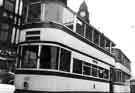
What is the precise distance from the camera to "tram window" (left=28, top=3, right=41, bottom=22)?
411 inches

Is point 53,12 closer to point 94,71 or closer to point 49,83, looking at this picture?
point 49,83

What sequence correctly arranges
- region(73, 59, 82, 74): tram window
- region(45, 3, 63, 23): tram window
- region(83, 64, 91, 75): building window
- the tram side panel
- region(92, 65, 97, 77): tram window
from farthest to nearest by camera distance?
region(92, 65, 97, 77): tram window
region(83, 64, 91, 75): building window
region(73, 59, 82, 74): tram window
region(45, 3, 63, 23): tram window
the tram side panel

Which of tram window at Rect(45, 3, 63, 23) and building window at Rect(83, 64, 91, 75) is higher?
tram window at Rect(45, 3, 63, 23)

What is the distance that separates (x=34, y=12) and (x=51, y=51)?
2.68 m

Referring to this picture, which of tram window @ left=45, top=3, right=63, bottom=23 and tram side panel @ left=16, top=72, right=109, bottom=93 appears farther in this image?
tram window @ left=45, top=3, right=63, bottom=23

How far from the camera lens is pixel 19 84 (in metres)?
9.78

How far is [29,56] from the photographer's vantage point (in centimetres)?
982

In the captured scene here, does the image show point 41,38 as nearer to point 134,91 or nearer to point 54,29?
point 54,29

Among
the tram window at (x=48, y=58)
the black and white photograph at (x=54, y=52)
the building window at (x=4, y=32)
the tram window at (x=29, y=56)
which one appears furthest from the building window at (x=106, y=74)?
the building window at (x=4, y=32)

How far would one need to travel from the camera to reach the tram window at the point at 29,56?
959 cm

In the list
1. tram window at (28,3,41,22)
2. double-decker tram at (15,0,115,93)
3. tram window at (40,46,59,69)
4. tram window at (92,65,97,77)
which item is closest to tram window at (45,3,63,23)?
double-decker tram at (15,0,115,93)

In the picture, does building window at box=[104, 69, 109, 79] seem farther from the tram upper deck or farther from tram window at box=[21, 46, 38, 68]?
tram window at box=[21, 46, 38, 68]

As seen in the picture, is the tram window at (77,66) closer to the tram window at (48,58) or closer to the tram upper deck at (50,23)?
the tram upper deck at (50,23)

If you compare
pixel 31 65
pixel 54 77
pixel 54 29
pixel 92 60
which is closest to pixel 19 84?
pixel 31 65
